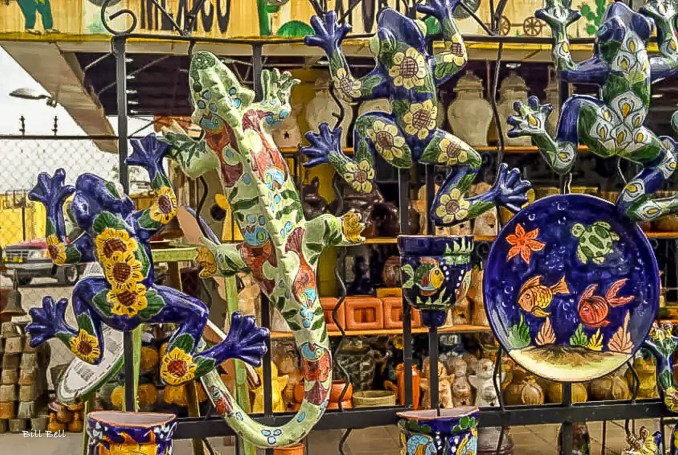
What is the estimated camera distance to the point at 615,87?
1421 mm

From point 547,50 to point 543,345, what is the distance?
2055mm

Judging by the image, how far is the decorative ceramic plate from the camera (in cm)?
151

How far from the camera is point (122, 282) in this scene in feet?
4.20

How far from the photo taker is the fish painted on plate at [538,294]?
59.7 inches

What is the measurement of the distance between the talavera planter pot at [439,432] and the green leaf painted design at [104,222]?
582mm

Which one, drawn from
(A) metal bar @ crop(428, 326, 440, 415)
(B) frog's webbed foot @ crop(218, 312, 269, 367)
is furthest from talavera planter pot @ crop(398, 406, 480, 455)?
(B) frog's webbed foot @ crop(218, 312, 269, 367)

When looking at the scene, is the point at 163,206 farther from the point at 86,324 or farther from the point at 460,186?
the point at 460,186

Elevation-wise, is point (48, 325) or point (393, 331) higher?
point (48, 325)

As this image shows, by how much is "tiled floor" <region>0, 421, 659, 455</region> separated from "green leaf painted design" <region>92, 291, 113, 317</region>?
7.75 feet

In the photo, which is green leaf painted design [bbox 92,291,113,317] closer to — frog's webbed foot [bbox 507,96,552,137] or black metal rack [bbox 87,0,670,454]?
black metal rack [bbox 87,0,670,454]

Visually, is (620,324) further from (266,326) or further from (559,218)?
(266,326)

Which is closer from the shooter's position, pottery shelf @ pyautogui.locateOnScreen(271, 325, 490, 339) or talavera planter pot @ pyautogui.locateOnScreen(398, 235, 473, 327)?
talavera planter pot @ pyautogui.locateOnScreen(398, 235, 473, 327)

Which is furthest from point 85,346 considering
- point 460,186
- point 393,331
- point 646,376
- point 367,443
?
point 367,443

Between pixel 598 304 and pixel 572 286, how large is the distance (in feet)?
0.19
